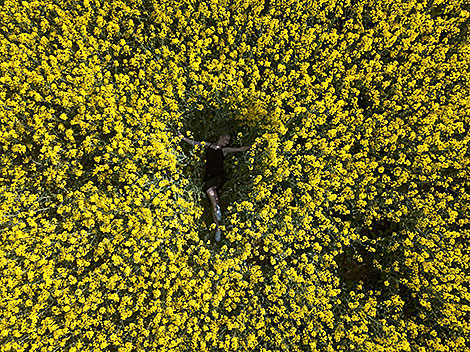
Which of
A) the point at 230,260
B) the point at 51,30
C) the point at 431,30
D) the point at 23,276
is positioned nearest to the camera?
the point at 230,260

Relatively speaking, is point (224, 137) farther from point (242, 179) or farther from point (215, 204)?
point (215, 204)

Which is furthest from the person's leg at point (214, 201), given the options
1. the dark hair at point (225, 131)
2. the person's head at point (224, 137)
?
the dark hair at point (225, 131)

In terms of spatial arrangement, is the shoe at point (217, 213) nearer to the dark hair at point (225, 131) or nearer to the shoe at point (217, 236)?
the shoe at point (217, 236)

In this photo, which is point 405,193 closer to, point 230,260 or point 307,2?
point 230,260

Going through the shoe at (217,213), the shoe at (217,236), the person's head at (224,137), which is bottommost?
the shoe at (217,236)

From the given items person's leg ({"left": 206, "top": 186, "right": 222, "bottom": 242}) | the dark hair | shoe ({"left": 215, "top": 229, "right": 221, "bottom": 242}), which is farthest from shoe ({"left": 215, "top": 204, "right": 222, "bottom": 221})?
the dark hair

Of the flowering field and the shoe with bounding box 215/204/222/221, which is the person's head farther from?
the shoe with bounding box 215/204/222/221

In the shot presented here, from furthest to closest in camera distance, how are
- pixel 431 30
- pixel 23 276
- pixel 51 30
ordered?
pixel 51 30 < pixel 431 30 < pixel 23 276

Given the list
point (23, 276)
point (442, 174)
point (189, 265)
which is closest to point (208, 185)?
point (189, 265)
